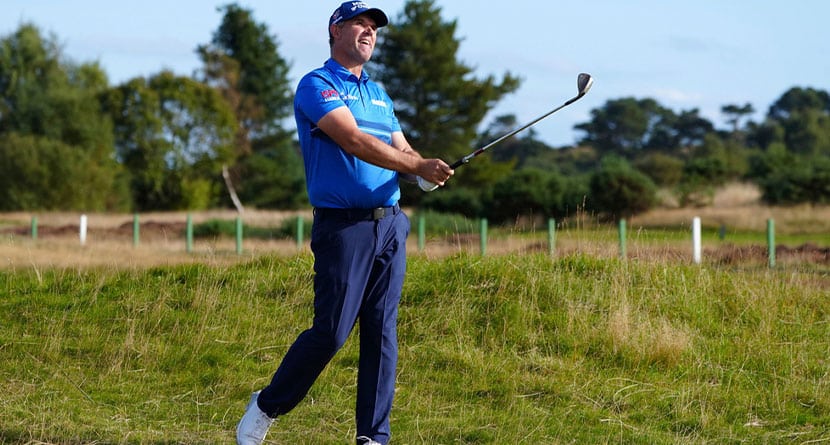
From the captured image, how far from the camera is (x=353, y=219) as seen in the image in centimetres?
473

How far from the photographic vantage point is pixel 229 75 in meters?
63.0

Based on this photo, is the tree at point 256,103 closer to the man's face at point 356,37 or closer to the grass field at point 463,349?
the grass field at point 463,349

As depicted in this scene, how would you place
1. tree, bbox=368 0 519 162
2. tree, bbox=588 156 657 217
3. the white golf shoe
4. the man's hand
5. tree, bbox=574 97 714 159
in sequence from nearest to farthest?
1. the man's hand
2. the white golf shoe
3. tree, bbox=588 156 657 217
4. tree, bbox=368 0 519 162
5. tree, bbox=574 97 714 159

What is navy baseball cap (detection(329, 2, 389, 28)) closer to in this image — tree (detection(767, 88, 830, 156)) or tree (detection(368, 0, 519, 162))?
tree (detection(368, 0, 519, 162))

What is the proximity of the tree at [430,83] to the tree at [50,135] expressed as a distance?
1546 centimetres

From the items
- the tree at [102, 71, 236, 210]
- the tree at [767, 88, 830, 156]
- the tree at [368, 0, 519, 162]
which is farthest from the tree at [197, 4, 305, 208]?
the tree at [767, 88, 830, 156]

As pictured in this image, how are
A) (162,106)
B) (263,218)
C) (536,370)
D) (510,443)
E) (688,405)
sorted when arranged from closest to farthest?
(510,443) → (688,405) → (536,370) → (263,218) → (162,106)

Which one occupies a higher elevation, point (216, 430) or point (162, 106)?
point (162, 106)

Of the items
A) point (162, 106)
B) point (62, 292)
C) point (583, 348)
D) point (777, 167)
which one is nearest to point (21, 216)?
point (162, 106)

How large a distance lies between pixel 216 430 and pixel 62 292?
3.58 metres

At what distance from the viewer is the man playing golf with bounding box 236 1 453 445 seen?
4.62 m

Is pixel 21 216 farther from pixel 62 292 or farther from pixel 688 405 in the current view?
pixel 688 405

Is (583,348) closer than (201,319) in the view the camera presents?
Yes

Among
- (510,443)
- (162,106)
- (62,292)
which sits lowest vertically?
(510,443)
